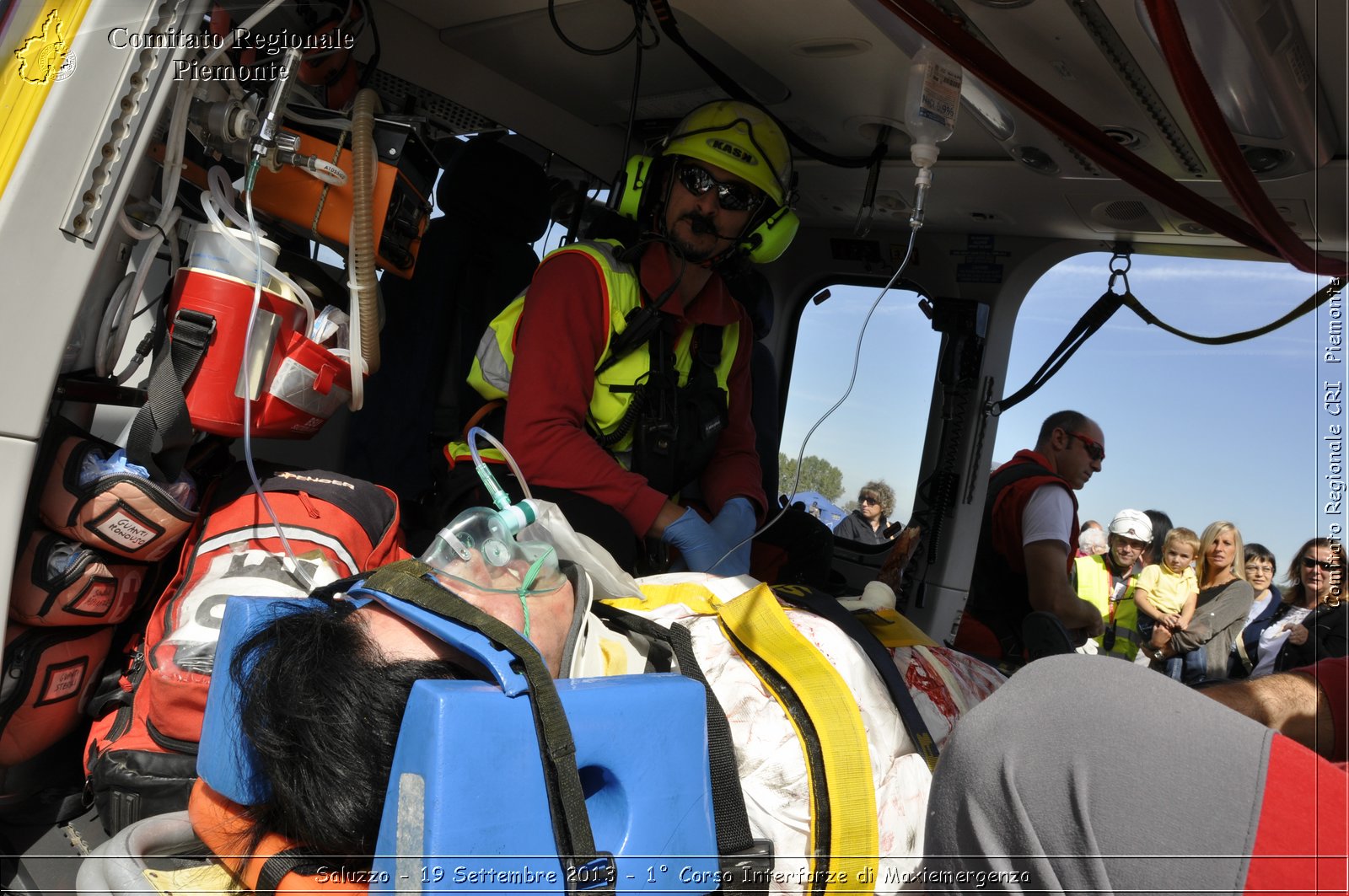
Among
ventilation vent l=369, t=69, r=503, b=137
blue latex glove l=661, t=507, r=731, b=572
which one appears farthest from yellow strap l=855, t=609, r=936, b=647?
ventilation vent l=369, t=69, r=503, b=137

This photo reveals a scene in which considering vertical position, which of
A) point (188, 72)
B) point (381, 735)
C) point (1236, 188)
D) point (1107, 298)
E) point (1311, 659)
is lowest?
point (381, 735)

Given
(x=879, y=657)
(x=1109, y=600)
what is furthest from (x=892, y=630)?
(x=1109, y=600)

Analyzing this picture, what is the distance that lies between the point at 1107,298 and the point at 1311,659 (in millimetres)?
2669

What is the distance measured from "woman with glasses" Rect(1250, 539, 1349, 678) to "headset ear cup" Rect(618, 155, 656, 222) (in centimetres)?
207

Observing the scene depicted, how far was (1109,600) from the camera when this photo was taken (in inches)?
205

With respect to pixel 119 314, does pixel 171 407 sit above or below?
below

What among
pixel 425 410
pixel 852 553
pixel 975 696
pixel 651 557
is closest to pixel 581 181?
pixel 425 410

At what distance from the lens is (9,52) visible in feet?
4.96

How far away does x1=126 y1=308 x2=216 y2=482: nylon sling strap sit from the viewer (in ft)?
5.77

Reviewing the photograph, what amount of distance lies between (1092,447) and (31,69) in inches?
175

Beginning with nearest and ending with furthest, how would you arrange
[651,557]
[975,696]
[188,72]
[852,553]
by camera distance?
[188,72]
[975,696]
[651,557]
[852,553]

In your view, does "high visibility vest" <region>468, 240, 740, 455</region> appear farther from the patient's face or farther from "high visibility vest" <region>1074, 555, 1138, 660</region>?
"high visibility vest" <region>1074, 555, 1138, 660</region>

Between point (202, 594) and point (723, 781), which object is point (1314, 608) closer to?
point (723, 781)

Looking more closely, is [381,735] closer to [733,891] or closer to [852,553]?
[733,891]
